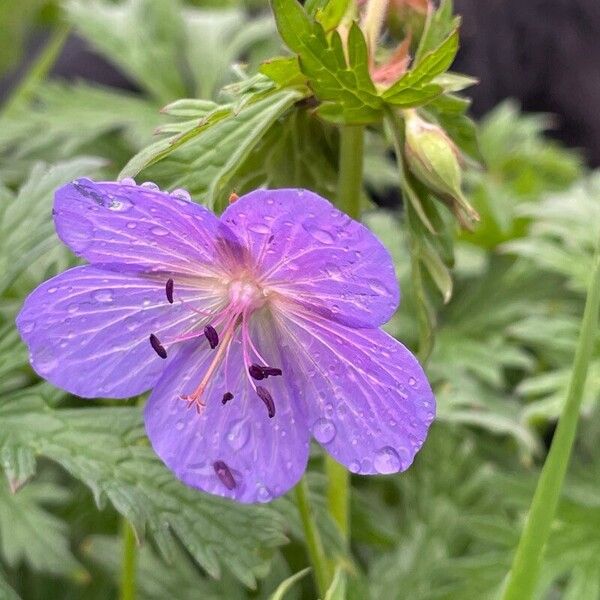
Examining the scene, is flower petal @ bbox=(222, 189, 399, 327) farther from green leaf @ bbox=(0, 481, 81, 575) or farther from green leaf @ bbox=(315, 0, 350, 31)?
green leaf @ bbox=(0, 481, 81, 575)

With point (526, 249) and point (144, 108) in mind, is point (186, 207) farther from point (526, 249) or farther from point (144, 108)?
point (144, 108)

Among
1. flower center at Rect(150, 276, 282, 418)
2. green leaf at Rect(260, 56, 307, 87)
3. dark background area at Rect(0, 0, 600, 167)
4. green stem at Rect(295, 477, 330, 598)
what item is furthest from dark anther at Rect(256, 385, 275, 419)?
dark background area at Rect(0, 0, 600, 167)

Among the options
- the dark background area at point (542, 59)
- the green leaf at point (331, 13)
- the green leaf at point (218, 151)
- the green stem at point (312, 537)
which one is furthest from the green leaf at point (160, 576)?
the dark background area at point (542, 59)

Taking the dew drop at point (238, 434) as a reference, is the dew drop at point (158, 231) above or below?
above

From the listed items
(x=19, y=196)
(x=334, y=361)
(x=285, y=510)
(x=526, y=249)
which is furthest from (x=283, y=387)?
(x=526, y=249)

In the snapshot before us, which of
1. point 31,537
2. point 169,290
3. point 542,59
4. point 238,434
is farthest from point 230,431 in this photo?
point 542,59

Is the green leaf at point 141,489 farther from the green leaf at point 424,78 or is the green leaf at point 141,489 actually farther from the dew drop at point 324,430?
the green leaf at point 424,78
